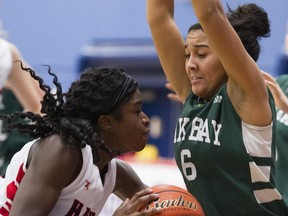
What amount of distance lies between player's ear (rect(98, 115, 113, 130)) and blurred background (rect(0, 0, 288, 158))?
6834 millimetres

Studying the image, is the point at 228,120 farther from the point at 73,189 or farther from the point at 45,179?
the point at 45,179

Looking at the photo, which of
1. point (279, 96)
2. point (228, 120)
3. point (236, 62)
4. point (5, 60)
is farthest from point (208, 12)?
point (5, 60)

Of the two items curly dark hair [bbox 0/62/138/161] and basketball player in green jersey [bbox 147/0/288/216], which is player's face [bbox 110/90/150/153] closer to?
curly dark hair [bbox 0/62/138/161]

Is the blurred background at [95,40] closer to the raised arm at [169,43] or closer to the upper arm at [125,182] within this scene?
the raised arm at [169,43]

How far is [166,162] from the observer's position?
667 centimetres

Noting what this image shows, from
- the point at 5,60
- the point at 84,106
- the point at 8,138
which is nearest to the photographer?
the point at 84,106

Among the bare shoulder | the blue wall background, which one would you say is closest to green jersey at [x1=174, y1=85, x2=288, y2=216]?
the bare shoulder

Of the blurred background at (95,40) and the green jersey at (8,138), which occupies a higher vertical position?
the green jersey at (8,138)

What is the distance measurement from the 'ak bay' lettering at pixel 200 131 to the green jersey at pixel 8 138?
5.26 ft

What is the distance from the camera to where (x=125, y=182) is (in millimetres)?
3670

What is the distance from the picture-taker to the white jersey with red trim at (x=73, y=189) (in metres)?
3.09

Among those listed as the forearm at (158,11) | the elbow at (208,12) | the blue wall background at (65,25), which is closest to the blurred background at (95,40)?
the blue wall background at (65,25)

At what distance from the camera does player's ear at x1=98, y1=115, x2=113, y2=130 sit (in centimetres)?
323

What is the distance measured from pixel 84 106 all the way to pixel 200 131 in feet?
1.80
